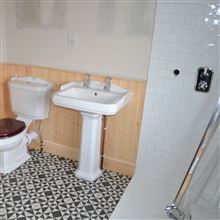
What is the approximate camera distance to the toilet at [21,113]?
7.95 feet

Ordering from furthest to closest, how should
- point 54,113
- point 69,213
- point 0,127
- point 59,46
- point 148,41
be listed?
point 54,113 → point 59,46 → point 0,127 → point 148,41 → point 69,213

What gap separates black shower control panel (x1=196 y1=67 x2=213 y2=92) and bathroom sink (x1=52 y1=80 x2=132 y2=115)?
58 cm

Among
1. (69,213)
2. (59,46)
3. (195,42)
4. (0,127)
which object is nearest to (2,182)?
(0,127)

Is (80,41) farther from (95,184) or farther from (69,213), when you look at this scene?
(69,213)

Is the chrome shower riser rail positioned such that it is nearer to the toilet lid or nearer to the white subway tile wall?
the white subway tile wall

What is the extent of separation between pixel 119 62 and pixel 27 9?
3.40 feet

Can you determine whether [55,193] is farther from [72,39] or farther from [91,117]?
[72,39]

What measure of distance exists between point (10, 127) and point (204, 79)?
5.58ft

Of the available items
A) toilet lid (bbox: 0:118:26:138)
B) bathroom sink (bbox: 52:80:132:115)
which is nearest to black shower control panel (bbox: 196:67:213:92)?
bathroom sink (bbox: 52:80:132:115)

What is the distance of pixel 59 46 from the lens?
8.34 ft

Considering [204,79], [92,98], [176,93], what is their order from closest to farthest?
[204,79] → [176,93] → [92,98]

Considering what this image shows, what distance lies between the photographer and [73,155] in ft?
9.18

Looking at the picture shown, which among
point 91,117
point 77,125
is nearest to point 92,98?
point 91,117

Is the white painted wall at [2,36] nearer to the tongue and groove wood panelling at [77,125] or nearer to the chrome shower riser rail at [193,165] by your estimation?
the tongue and groove wood panelling at [77,125]
